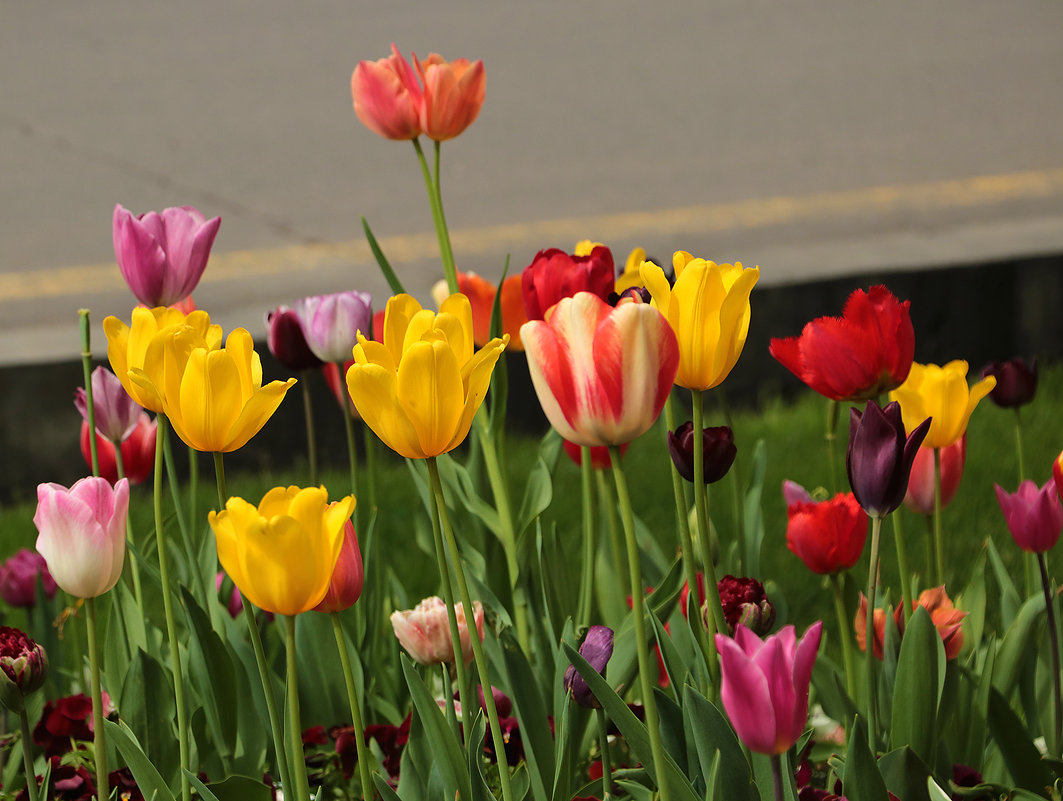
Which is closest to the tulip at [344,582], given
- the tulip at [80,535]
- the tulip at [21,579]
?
the tulip at [80,535]

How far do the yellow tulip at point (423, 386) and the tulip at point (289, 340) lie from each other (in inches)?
23.6

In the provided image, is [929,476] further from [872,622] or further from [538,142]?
[538,142]

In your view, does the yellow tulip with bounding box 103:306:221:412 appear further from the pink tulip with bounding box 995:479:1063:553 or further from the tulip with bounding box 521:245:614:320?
the pink tulip with bounding box 995:479:1063:553

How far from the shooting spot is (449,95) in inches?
57.5

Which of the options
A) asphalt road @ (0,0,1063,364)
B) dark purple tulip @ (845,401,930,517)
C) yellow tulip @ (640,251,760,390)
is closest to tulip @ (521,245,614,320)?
yellow tulip @ (640,251,760,390)

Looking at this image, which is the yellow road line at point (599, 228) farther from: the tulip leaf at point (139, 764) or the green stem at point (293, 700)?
the green stem at point (293, 700)

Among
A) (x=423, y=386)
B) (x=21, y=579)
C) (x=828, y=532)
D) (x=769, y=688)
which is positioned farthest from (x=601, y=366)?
(x=21, y=579)

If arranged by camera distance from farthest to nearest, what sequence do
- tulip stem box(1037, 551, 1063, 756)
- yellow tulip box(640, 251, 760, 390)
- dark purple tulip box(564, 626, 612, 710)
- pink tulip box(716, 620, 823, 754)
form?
tulip stem box(1037, 551, 1063, 756) → dark purple tulip box(564, 626, 612, 710) → yellow tulip box(640, 251, 760, 390) → pink tulip box(716, 620, 823, 754)

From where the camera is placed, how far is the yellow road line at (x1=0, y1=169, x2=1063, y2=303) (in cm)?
424

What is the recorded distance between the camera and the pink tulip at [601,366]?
0.80 meters

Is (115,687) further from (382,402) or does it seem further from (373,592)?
(382,402)

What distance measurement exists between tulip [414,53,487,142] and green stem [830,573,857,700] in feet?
2.18

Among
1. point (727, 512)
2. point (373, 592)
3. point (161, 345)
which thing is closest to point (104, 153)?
point (727, 512)

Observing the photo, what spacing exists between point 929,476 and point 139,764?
2.72 feet
